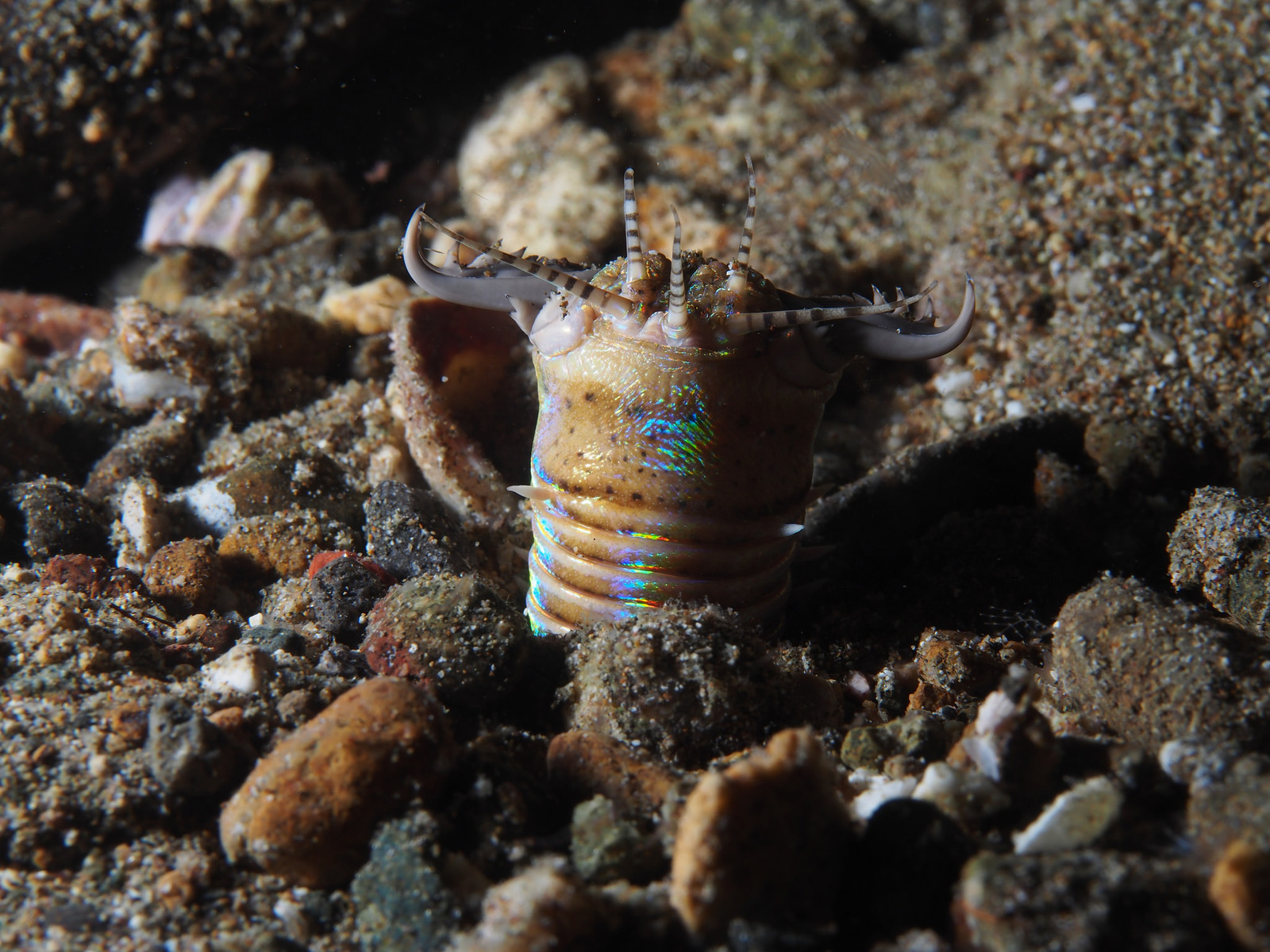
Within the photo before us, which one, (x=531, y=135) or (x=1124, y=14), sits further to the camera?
(x=531, y=135)

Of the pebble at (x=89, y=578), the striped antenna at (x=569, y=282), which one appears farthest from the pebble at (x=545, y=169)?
the pebble at (x=89, y=578)

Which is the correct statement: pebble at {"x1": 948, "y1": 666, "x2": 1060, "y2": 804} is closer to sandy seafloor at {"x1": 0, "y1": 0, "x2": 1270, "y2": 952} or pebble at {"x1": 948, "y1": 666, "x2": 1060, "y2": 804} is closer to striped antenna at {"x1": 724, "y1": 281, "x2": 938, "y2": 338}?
sandy seafloor at {"x1": 0, "y1": 0, "x2": 1270, "y2": 952}

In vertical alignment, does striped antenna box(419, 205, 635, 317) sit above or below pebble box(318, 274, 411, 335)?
above

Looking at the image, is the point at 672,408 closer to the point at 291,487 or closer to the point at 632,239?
the point at 632,239

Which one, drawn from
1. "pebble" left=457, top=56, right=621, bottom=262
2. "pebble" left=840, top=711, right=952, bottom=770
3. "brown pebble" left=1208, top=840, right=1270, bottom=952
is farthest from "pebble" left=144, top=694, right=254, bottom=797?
"pebble" left=457, top=56, right=621, bottom=262

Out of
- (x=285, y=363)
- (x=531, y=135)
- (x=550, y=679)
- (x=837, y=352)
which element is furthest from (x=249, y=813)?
(x=531, y=135)

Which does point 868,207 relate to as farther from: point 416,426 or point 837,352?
point 416,426

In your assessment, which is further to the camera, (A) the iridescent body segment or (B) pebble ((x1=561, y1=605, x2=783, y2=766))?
(A) the iridescent body segment

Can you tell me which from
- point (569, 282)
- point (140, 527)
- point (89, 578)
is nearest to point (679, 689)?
point (569, 282)
